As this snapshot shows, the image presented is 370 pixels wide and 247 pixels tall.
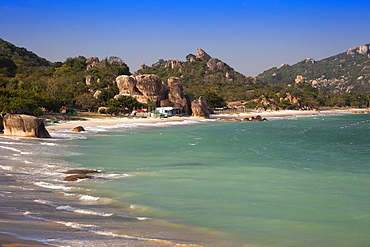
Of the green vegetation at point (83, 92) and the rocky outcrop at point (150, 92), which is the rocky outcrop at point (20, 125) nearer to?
the green vegetation at point (83, 92)

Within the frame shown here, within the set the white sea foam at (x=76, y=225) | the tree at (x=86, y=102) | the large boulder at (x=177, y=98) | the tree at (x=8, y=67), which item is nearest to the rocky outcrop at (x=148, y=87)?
the large boulder at (x=177, y=98)

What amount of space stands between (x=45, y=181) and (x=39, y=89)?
7481cm

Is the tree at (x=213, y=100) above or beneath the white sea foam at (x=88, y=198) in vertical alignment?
above

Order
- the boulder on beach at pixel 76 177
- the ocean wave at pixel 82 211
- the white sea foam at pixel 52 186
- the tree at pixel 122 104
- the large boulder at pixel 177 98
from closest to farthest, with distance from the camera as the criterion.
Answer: the ocean wave at pixel 82 211
the white sea foam at pixel 52 186
the boulder on beach at pixel 76 177
the tree at pixel 122 104
the large boulder at pixel 177 98

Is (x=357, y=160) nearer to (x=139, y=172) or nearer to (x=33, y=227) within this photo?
(x=139, y=172)

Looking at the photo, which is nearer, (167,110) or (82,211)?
(82,211)

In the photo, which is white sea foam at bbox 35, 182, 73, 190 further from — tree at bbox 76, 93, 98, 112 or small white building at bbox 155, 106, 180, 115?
small white building at bbox 155, 106, 180, 115

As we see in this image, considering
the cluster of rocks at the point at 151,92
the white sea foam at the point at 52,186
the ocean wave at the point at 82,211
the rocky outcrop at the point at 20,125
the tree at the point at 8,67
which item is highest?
the tree at the point at 8,67

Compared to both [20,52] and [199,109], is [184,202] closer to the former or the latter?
[199,109]

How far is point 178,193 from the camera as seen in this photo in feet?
47.9

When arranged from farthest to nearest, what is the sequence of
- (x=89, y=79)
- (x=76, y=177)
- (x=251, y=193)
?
(x=89, y=79), (x=76, y=177), (x=251, y=193)

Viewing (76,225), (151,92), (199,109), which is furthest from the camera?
(151,92)

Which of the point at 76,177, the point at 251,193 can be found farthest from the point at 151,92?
the point at 251,193

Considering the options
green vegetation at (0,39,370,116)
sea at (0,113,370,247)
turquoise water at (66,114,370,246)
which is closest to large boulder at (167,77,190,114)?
green vegetation at (0,39,370,116)
